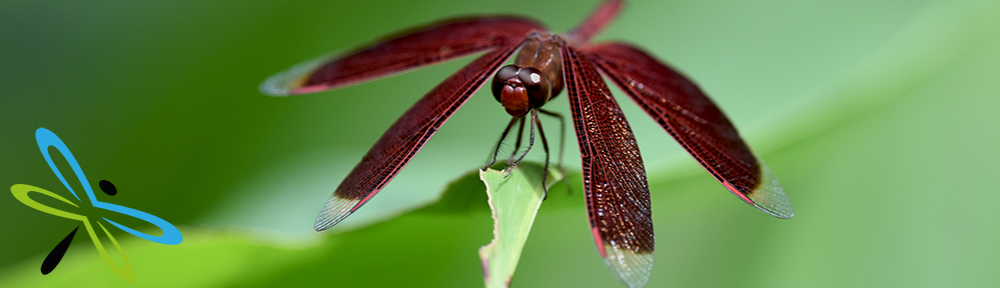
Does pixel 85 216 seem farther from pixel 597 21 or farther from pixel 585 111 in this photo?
pixel 597 21

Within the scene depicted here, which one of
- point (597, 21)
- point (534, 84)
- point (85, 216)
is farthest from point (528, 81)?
point (85, 216)

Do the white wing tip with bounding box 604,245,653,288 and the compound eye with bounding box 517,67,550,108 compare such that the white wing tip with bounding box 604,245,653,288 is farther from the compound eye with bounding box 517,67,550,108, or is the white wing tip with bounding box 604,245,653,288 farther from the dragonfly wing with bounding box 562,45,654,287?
the compound eye with bounding box 517,67,550,108

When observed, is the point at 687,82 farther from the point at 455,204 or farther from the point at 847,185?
the point at 455,204

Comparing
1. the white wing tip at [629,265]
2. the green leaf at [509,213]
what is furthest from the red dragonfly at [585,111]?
the green leaf at [509,213]

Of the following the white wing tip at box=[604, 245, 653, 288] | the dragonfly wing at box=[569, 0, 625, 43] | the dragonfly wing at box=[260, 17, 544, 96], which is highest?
the dragonfly wing at box=[569, 0, 625, 43]

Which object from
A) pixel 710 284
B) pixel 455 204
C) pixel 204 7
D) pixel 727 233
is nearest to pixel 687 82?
pixel 727 233

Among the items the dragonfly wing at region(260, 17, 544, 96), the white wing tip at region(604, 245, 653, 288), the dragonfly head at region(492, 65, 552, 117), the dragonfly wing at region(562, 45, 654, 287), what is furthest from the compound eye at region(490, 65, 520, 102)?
the white wing tip at region(604, 245, 653, 288)
